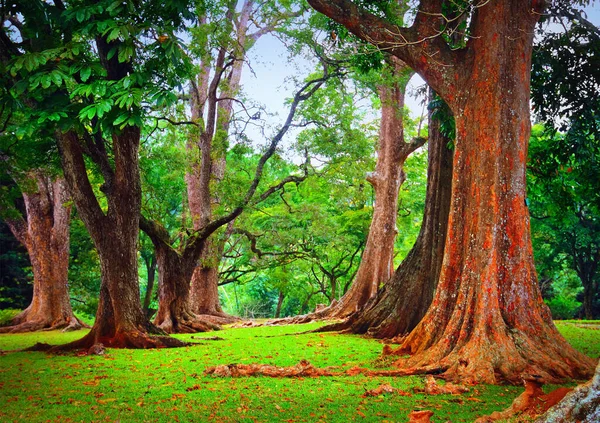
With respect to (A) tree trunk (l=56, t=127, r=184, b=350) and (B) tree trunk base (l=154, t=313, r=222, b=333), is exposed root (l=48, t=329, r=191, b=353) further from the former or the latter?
(B) tree trunk base (l=154, t=313, r=222, b=333)

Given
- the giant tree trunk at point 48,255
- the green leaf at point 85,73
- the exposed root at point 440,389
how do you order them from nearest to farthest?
the exposed root at point 440,389
the green leaf at point 85,73
the giant tree trunk at point 48,255

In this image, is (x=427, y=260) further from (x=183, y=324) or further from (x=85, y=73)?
(x=85, y=73)

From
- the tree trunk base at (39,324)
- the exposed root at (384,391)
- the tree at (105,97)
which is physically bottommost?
the exposed root at (384,391)

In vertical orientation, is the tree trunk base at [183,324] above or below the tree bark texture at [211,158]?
below

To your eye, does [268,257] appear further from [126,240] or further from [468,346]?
[468,346]

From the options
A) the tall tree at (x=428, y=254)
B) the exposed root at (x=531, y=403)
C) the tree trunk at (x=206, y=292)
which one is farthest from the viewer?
the tree trunk at (x=206, y=292)

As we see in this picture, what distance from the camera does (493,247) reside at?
7691mm

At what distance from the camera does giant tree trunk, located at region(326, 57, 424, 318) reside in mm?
16891

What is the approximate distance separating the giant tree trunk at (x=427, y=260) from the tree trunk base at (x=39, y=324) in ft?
34.9

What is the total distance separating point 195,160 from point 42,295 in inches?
265

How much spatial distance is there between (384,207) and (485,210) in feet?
31.0

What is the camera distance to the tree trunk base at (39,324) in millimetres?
17156

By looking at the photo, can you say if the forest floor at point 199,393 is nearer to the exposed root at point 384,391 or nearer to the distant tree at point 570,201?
the exposed root at point 384,391

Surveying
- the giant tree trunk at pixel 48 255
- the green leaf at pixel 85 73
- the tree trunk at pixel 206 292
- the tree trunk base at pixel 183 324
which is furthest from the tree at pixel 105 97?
the tree trunk at pixel 206 292
